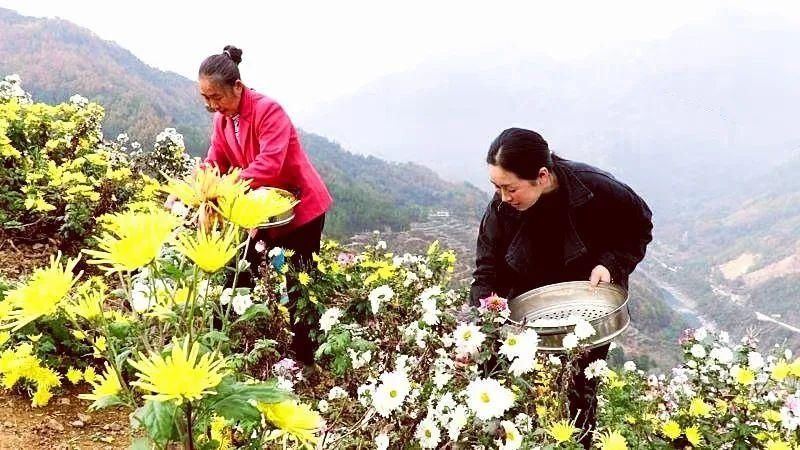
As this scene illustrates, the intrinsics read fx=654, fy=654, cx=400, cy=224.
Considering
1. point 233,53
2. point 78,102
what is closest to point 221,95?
point 233,53

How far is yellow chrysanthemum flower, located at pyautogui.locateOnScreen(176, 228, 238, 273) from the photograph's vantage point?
1.09 m

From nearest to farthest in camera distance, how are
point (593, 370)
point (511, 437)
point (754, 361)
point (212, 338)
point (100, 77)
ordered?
point (212, 338) → point (511, 437) → point (593, 370) → point (754, 361) → point (100, 77)

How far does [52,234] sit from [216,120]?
257 centimetres

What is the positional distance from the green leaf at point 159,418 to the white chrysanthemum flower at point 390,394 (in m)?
1.15

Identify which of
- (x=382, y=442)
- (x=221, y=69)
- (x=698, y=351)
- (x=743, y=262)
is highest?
(x=221, y=69)

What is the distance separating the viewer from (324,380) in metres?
3.98

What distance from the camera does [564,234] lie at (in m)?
2.73

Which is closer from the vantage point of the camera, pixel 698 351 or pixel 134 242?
pixel 134 242

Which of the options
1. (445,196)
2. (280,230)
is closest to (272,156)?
(280,230)

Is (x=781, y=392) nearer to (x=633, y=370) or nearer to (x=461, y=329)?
(x=633, y=370)

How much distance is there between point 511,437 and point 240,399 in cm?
104

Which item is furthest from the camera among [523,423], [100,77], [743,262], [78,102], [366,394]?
[743,262]

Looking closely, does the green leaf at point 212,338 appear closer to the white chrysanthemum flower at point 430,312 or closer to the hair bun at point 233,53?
the white chrysanthemum flower at point 430,312

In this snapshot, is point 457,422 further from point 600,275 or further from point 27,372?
point 27,372
